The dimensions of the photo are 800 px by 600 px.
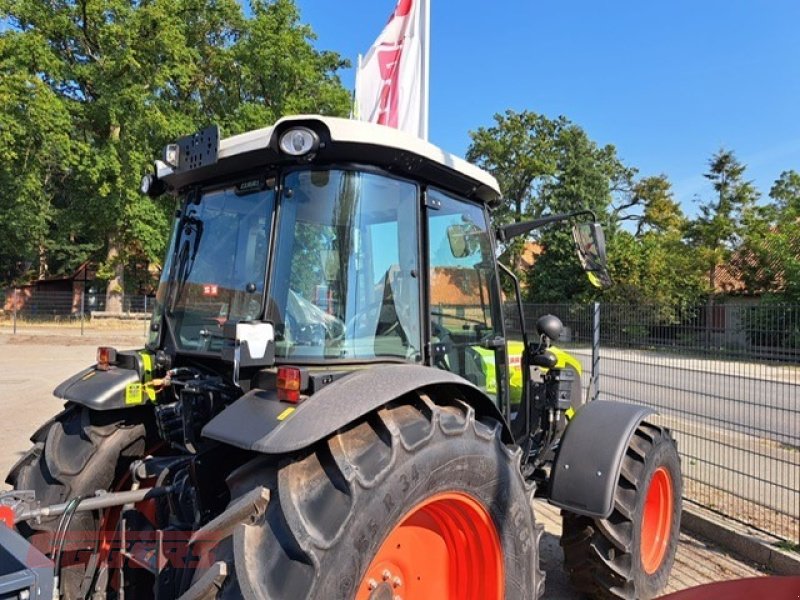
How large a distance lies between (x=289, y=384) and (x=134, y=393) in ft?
4.09

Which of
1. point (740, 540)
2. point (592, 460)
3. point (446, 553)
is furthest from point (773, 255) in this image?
point (446, 553)

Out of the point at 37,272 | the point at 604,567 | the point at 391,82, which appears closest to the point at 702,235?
the point at 391,82

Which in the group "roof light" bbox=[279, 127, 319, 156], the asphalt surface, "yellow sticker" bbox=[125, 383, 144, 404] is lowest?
the asphalt surface

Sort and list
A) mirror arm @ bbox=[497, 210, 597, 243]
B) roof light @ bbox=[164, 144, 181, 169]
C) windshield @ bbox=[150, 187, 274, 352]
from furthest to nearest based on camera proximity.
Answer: mirror arm @ bbox=[497, 210, 597, 243], roof light @ bbox=[164, 144, 181, 169], windshield @ bbox=[150, 187, 274, 352]

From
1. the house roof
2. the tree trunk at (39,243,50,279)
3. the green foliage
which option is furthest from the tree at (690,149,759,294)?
the tree trunk at (39,243,50,279)

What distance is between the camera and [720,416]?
506 centimetres

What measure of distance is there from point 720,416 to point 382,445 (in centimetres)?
420

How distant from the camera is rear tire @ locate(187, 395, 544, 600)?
5.74 ft

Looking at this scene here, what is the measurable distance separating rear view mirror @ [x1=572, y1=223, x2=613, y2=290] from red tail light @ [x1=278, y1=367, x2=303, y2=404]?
6.42 feet

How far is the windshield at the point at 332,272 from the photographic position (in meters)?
2.41

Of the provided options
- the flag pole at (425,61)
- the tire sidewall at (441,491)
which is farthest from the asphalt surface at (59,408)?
the flag pole at (425,61)

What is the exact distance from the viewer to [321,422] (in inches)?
75.4

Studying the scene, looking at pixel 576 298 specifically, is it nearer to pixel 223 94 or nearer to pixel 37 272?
pixel 223 94

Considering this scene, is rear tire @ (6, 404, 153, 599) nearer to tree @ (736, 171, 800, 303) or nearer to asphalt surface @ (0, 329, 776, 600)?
asphalt surface @ (0, 329, 776, 600)
